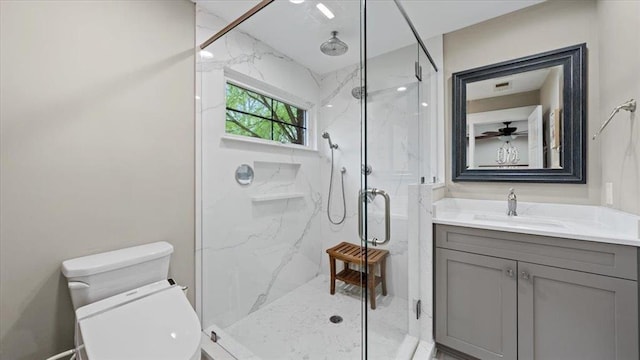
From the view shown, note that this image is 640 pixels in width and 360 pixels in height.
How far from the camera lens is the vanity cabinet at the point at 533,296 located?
115cm

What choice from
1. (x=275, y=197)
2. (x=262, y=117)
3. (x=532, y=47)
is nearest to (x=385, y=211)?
(x=275, y=197)

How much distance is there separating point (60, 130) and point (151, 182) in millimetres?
477

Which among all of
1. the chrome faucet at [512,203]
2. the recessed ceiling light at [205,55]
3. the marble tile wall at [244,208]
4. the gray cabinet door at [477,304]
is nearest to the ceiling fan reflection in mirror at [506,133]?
the chrome faucet at [512,203]

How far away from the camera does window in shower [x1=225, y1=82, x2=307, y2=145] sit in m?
1.81

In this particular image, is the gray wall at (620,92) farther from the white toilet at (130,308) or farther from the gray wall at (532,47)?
the white toilet at (130,308)

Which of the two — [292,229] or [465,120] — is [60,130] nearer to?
[292,229]

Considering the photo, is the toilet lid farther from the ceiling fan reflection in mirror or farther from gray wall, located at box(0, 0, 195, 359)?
the ceiling fan reflection in mirror

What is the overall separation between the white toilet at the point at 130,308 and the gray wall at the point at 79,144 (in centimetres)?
17

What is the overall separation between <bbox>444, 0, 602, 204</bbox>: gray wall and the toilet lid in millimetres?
2053

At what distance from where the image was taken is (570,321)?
1254mm

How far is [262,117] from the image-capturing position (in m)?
1.86

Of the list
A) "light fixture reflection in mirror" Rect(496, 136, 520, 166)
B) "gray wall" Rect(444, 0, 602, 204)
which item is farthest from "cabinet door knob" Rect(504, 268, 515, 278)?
"light fixture reflection in mirror" Rect(496, 136, 520, 166)

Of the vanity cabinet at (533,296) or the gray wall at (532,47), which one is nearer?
the vanity cabinet at (533,296)

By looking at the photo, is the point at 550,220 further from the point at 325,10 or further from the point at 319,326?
the point at 325,10
